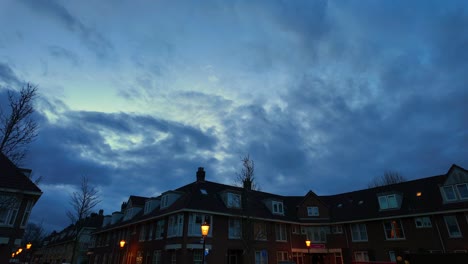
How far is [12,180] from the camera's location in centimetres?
2539

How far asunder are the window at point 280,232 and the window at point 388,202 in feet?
40.5

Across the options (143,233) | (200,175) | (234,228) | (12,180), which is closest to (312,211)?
(234,228)

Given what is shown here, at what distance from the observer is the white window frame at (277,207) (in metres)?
39.3

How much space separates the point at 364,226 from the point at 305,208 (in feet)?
26.7

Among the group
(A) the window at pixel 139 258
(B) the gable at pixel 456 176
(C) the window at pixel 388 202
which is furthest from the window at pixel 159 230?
(B) the gable at pixel 456 176

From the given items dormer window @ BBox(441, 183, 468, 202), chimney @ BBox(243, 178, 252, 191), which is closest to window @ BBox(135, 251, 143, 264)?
chimney @ BBox(243, 178, 252, 191)

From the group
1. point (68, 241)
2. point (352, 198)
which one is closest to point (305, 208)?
point (352, 198)

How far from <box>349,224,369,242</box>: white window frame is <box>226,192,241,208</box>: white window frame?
600 inches

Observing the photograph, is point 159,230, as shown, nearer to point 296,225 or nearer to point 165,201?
point 165,201

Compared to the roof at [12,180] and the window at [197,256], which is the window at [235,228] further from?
the roof at [12,180]

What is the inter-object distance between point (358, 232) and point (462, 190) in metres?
12.3

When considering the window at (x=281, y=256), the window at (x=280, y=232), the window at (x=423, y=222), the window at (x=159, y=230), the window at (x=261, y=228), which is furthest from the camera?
the window at (x=280, y=232)

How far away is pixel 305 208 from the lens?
136 feet

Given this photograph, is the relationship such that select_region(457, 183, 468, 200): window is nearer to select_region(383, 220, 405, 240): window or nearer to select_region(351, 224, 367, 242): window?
select_region(383, 220, 405, 240): window
